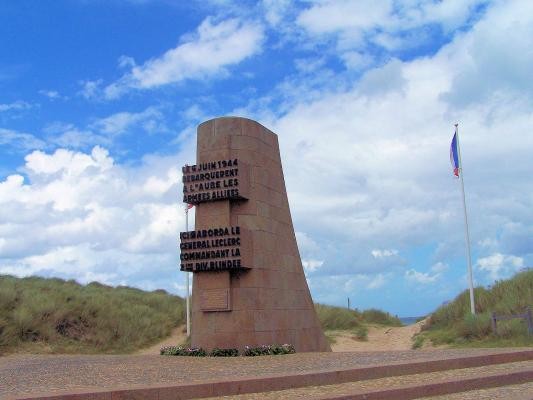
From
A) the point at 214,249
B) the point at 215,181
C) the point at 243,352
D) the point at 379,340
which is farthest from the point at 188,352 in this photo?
the point at 379,340

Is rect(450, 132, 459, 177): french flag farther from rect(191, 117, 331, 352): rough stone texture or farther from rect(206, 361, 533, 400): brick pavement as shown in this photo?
rect(206, 361, 533, 400): brick pavement

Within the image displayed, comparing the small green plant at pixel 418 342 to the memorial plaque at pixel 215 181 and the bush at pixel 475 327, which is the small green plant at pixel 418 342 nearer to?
the bush at pixel 475 327

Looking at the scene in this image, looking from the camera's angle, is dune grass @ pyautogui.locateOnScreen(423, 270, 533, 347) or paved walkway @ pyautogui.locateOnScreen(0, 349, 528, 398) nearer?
paved walkway @ pyautogui.locateOnScreen(0, 349, 528, 398)

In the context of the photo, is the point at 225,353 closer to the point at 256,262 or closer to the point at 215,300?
the point at 215,300

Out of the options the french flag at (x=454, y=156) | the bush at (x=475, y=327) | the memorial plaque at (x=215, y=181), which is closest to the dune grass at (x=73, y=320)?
the memorial plaque at (x=215, y=181)

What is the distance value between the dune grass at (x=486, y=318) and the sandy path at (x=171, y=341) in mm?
11559

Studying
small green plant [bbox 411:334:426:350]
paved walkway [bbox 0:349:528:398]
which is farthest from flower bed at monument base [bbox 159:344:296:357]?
small green plant [bbox 411:334:426:350]

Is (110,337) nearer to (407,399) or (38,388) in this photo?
(38,388)

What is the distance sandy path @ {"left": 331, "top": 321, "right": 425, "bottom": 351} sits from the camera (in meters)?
25.0

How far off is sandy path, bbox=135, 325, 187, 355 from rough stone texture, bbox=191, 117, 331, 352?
11832 mm

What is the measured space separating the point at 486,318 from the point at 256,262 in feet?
29.0

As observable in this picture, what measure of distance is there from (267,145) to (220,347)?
229 inches

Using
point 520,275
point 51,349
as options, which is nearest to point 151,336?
point 51,349

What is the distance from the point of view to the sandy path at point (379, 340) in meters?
25.0
